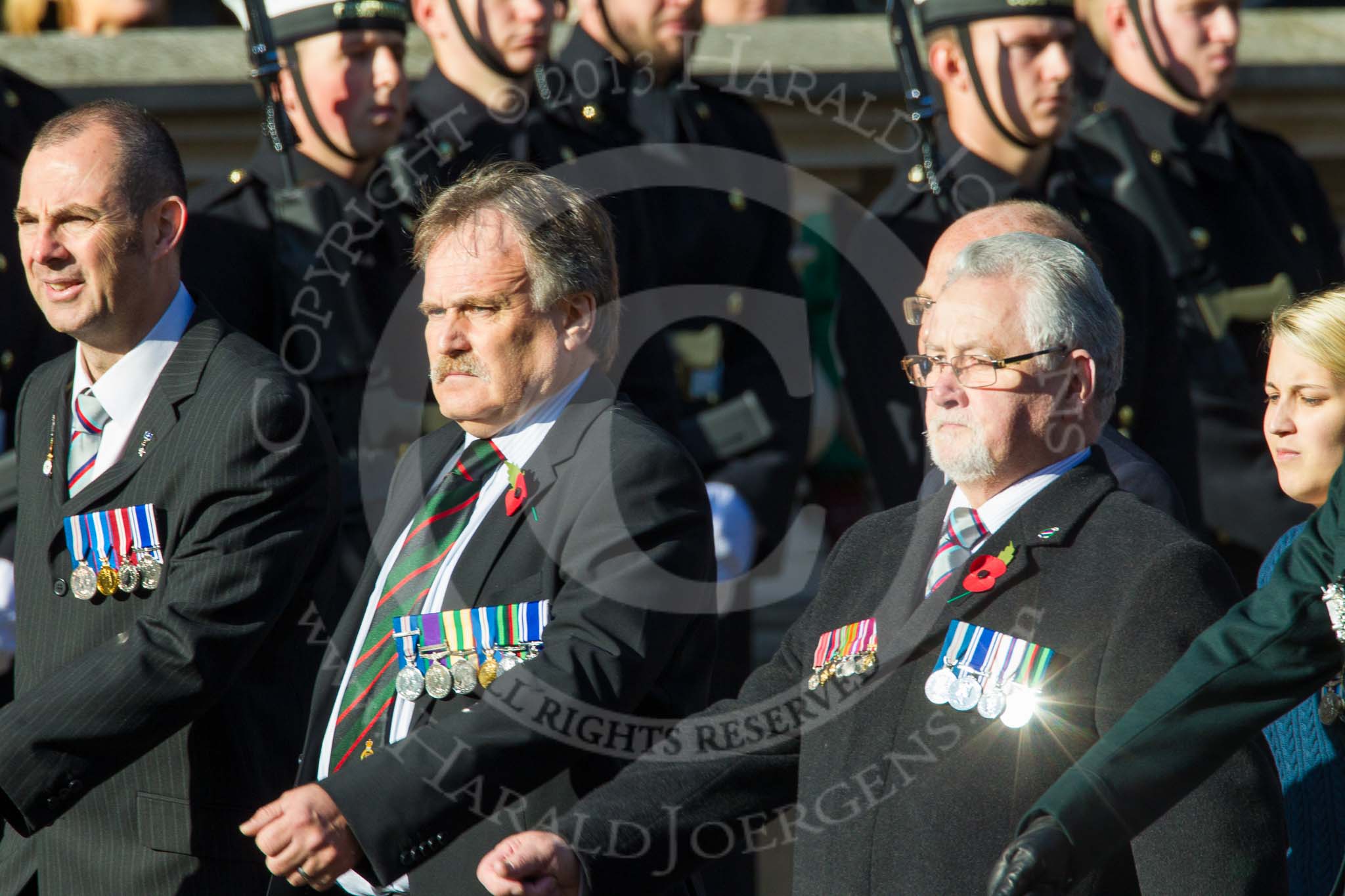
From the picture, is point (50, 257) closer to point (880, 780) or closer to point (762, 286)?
point (880, 780)

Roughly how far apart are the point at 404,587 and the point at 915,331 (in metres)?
1.70

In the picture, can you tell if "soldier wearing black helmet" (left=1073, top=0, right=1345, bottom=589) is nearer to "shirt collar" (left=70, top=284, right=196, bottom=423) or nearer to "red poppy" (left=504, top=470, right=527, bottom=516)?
"red poppy" (left=504, top=470, right=527, bottom=516)

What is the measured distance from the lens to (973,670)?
2861 millimetres

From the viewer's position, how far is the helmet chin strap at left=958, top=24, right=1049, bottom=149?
198 inches

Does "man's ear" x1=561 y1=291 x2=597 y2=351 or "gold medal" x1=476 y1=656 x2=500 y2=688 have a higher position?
"man's ear" x1=561 y1=291 x2=597 y2=351

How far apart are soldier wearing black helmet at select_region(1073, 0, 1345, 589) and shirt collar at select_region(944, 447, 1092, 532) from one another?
2438 mm

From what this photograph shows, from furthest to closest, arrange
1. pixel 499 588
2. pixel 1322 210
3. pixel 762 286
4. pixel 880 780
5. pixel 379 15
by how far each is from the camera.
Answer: pixel 1322 210
pixel 762 286
pixel 379 15
pixel 499 588
pixel 880 780

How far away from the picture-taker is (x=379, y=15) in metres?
4.98

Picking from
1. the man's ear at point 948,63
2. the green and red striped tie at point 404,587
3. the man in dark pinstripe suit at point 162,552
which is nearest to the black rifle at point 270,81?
the man in dark pinstripe suit at point 162,552

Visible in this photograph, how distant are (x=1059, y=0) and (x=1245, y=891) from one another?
284 cm

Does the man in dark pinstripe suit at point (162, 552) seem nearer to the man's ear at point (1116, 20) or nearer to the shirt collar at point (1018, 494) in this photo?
the shirt collar at point (1018, 494)

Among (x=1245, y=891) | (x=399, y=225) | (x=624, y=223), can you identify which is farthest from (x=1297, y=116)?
(x=1245, y=891)

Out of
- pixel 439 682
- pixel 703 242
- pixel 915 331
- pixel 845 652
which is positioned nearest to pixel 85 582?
pixel 439 682

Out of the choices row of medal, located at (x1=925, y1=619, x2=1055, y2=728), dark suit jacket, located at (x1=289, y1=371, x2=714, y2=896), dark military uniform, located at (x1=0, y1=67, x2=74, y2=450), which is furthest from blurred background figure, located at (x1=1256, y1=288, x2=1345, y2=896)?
dark military uniform, located at (x1=0, y1=67, x2=74, y2=450)
